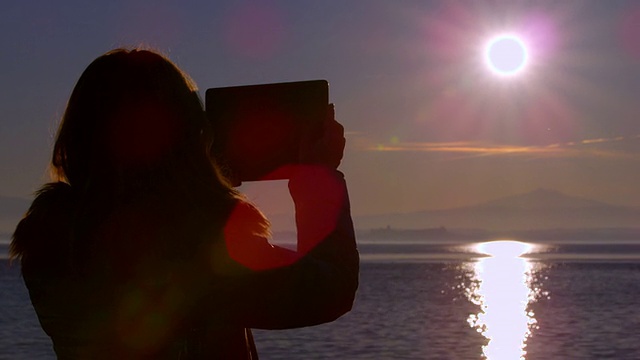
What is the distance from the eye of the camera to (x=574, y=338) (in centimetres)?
3759

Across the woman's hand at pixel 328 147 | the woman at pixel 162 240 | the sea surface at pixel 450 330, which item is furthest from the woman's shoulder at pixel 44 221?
the sea surface at pixel 450 330

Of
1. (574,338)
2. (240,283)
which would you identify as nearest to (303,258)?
(240,283)

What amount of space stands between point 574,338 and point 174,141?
120 feet

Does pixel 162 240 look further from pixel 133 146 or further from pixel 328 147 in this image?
pixel 328 147

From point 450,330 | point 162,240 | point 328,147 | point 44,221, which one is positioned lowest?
point 44,221

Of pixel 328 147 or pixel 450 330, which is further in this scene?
pixel 450 330

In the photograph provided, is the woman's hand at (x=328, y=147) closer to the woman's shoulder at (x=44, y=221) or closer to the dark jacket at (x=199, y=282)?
the dark jacket at (x=199, y=282)

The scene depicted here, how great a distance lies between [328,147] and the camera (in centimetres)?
267

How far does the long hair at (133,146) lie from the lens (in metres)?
2.60

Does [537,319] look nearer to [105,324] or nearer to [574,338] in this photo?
[574,338]

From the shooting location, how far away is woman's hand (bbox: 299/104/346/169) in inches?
105

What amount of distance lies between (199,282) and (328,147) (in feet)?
1.45

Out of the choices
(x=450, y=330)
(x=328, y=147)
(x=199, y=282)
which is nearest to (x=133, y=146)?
(x=199, y=282)

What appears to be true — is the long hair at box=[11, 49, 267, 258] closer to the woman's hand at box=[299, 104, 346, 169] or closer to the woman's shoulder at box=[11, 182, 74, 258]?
the woman's shoulder at box=[11, 182, 74, 258]
